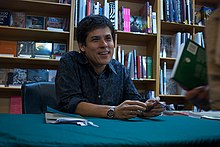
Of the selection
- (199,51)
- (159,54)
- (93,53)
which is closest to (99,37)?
(93,53)

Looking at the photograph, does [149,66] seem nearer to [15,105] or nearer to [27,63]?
[27,63]

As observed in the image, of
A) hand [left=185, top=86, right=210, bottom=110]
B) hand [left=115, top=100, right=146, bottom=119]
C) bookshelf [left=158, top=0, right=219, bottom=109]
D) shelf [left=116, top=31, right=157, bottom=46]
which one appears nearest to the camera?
hand [left=185, top=86, right=210, bottom=110]

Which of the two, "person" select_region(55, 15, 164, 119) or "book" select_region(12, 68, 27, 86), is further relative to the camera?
"book" select_region(12, 68, 27, 86)

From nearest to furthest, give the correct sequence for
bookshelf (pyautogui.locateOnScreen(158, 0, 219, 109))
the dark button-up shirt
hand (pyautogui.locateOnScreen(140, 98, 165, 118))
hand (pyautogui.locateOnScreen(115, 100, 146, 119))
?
hand (pyautogui.locateOnScreen(115, 100, 146, 119))
hand (pyautogui.locateOnScreen(140, 98, 165, 118))
the dark button-up shirt
bookshelf (pyautogui.locateOnScreen(158, 0, 219, 109))

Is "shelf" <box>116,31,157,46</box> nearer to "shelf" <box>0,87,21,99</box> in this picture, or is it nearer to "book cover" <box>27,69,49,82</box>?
"book cover" <box>27,69,49,82</box>

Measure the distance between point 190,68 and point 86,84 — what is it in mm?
855

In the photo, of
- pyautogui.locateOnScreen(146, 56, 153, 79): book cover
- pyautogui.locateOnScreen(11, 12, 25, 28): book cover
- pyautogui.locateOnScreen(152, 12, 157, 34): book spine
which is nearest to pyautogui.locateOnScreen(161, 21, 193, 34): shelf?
pyautogui.locateOnScreen(152, 12, 157, 34): book spine

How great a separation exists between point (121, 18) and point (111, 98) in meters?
1.42

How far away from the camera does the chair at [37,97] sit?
59.9 inches

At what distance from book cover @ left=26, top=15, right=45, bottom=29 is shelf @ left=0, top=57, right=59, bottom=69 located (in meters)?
0.39

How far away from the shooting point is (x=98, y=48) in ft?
4.87

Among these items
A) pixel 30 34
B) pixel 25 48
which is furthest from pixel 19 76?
pixel 30 34

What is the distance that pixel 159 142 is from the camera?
1.98ft

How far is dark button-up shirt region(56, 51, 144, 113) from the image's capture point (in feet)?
4.15
